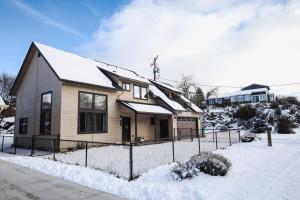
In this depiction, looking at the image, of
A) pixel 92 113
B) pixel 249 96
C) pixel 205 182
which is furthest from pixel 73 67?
pixel 249 96

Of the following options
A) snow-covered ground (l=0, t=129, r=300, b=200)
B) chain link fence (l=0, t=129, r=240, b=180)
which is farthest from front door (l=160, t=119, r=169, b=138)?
snow-covered ground (l=0, t=129, r=300, b=200)

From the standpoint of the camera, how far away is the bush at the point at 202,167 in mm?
7406

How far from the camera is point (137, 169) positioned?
879 centimetres

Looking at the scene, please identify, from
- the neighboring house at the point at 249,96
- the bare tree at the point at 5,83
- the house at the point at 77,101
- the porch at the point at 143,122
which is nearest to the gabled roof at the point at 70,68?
the house at the point at 77,101

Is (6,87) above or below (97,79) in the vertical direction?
above

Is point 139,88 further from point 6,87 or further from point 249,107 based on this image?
point 6,87

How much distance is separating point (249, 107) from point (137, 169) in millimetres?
32814

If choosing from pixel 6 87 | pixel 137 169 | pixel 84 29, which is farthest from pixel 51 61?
pixel 6 87

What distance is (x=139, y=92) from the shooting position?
2134 centimetres

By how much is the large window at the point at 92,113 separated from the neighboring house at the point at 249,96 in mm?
41433

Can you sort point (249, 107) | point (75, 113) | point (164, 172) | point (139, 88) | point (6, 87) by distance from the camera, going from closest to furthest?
1. point (164, 172)
2. point (75, 113)
3. point (139, 88)
4. point (249, 107)
5. point (6, 87)

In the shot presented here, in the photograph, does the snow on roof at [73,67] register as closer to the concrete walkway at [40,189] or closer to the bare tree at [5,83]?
the concrete walkway at [40,189]

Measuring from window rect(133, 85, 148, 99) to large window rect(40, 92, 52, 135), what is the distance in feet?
24.3

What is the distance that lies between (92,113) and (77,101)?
147cm
